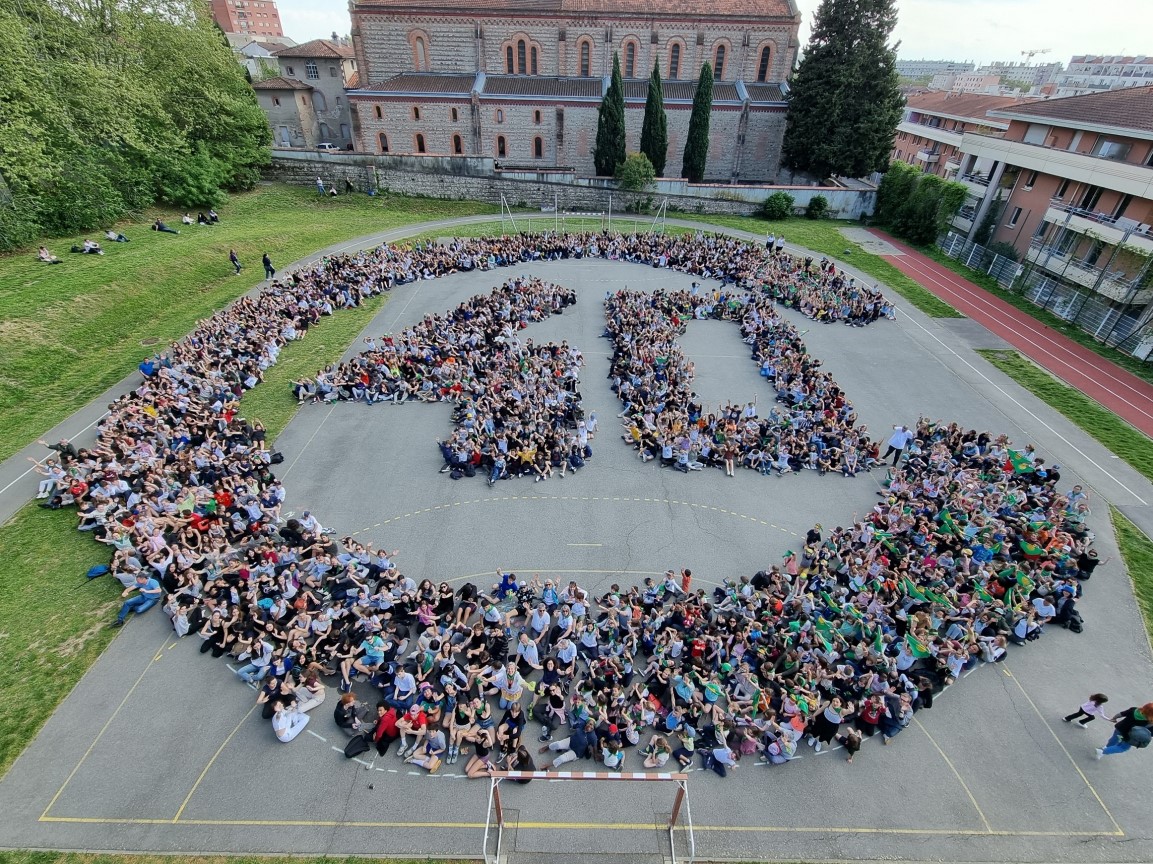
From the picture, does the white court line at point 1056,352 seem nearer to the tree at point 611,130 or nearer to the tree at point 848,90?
the tree at point 848,90

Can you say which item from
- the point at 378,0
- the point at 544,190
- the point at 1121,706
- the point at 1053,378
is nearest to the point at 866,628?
the point at 1121,706

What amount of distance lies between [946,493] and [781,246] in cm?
2838

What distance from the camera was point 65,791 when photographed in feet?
32.3

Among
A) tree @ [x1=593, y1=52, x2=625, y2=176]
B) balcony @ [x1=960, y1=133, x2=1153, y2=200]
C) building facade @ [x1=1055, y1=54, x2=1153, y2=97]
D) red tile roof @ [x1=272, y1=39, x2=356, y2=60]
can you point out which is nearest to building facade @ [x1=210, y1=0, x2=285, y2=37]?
red tile roof @ [x1=272, y1=39, x2=356, y2=60]

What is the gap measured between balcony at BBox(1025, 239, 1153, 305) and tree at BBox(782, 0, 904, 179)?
1889 cm

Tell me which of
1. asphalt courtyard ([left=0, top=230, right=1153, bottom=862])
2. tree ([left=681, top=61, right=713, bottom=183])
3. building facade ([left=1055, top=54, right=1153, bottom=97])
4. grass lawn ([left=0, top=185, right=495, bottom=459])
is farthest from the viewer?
building facade ([left=1055, top=54, right=1153, bottom=97])

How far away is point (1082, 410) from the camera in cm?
2289

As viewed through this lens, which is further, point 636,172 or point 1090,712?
point 636,172

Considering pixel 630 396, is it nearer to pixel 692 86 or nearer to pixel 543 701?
pixel 543 701

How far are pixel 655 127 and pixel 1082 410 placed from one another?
39588mm

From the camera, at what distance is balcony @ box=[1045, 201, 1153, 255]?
2888 cm

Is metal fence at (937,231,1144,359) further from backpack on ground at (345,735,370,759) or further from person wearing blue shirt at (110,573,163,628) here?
person wearing blue shirt at (110,573,163,628)

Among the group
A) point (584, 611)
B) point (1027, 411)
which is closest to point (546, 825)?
point (584, 611)

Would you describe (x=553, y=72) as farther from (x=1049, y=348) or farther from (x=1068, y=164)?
(x=1049, y=348)
